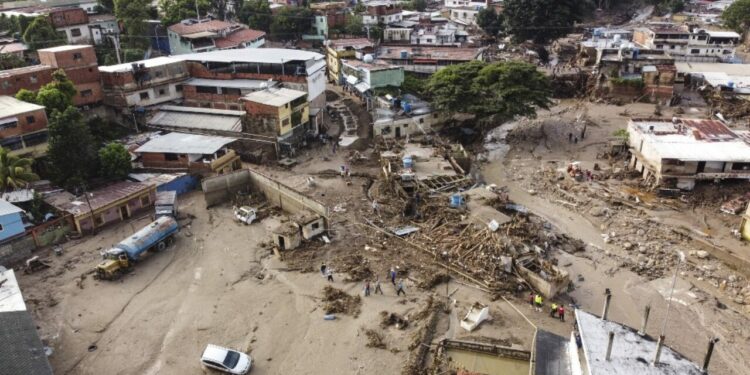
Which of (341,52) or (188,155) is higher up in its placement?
(341,52)

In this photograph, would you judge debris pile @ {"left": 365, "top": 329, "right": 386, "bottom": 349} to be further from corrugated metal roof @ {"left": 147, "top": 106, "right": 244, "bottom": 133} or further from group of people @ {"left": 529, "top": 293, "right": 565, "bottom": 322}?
corrugated metal roof @ {"left": 147, "top": 106, "right": 244, "bottom": 133}

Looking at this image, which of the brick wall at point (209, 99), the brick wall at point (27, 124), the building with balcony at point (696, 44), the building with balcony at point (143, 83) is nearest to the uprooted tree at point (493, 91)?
the brick wall at point (209, 99)

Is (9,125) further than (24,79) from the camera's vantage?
No

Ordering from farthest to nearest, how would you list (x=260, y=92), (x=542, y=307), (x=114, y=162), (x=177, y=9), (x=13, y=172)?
(x=177, y=9)
(x=260, y=92)
(x=114, y=162)
(x=13, y=172)
(x=542, y=307)

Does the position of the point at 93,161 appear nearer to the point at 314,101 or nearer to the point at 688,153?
the point at 314,101

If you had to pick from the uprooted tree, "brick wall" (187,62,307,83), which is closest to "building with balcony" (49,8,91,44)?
"brick wall" (187,62,307,83)

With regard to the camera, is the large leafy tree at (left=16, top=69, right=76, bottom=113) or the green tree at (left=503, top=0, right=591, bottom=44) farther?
the green tree at (left=503, top=0, right=591, bottom=44)

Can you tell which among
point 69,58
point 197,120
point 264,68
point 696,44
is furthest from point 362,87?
point 696,44

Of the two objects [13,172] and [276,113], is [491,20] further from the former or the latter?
[13,172]
